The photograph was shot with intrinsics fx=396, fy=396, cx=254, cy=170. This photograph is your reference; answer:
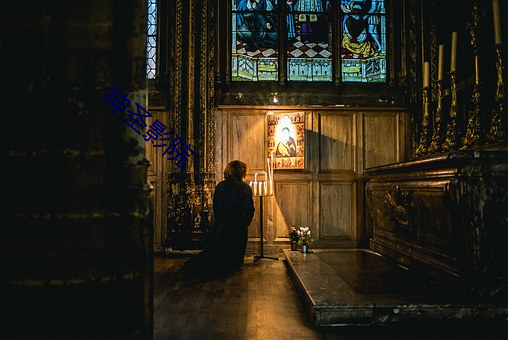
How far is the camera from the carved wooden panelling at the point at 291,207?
21.8 feet

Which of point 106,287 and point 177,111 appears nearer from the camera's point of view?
point 106,287

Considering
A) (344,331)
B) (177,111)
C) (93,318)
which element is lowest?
(344,331)

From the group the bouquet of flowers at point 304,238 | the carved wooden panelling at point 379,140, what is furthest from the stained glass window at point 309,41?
the bouquet of flowers at point 304,238

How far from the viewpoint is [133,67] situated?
139 cm

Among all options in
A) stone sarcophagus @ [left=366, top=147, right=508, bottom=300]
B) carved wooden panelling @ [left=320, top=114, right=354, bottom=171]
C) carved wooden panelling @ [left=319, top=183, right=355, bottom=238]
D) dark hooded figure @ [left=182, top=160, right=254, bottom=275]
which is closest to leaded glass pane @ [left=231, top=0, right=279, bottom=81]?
carved wooden panelling @ [left=320, top=114, right=354, bottom=171]

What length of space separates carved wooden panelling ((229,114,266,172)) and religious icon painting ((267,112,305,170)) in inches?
6.9

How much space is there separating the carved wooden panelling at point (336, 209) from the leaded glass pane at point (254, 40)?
7.20 ft

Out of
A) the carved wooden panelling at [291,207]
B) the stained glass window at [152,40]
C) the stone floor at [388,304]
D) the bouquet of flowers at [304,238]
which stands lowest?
the stone floor at [388,304]

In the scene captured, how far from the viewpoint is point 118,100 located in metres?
1.37

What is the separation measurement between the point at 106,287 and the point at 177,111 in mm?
5327

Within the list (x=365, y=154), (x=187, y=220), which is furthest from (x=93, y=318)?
(x=365, y=154)

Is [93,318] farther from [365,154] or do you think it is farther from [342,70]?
[342,70]

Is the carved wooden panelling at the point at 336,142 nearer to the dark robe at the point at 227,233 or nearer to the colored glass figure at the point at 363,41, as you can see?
the colored glass figure at the point at 363,41

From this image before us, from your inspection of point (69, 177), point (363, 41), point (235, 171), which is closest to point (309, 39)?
point (363, 41)
